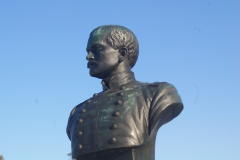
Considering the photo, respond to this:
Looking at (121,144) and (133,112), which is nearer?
(121,144)

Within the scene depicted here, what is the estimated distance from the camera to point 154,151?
551 cm

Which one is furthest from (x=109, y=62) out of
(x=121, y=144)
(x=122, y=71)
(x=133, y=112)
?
(x=121, y=144)

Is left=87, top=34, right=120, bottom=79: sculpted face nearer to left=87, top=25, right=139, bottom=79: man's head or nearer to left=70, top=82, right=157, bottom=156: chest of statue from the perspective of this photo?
left=87, top=25, right=139, bottom=79: man's head

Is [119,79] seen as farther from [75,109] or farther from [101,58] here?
[75,109]

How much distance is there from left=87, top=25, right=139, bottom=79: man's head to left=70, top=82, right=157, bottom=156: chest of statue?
1.26 ft

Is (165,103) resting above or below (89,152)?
above

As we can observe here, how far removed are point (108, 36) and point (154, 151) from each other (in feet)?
6.33

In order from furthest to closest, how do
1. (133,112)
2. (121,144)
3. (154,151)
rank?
1. (154,151)
2. (133,112)
3. (121,144)

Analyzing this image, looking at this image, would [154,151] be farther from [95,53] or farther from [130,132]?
[95,53]

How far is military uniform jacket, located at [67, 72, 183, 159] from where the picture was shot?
4.96m

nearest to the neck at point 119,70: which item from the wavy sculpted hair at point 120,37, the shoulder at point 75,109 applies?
the wavy sculpted hair at point 120,37

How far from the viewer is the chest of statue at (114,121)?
195 inches

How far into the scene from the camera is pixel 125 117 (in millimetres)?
5121

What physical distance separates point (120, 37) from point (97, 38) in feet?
1.21
